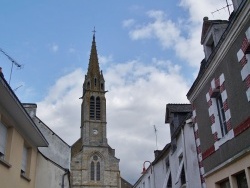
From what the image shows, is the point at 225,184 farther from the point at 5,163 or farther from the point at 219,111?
the point at 5,163

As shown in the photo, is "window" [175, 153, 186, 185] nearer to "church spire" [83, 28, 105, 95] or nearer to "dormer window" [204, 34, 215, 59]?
"dormer window" [204, 34, 215, 59]

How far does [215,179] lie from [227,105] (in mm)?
2493

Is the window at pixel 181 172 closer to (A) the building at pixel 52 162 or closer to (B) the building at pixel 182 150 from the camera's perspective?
(B) the building at pixel 182 150

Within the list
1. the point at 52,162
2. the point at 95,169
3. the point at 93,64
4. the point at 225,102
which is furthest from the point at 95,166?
the point at 225,102

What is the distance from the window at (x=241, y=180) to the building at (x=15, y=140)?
6.55 m

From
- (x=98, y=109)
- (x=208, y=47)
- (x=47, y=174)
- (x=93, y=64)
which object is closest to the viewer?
(x=208, y=47)

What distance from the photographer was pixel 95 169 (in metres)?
51.8

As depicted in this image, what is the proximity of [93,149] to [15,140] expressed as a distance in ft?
143

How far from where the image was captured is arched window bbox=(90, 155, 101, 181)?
50.9 m

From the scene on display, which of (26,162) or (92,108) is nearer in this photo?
(26,162)

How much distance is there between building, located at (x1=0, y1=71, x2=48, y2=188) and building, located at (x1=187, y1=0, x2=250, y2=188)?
5.95 m

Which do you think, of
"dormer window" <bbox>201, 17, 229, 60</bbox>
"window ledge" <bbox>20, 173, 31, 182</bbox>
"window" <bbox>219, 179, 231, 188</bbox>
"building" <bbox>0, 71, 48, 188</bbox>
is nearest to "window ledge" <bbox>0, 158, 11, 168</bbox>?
"building" <bbox>0, 71, 48, 188</bbox>

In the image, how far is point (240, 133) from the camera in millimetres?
8102

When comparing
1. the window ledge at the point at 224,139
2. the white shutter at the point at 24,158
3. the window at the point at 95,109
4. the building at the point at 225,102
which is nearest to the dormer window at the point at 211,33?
the building at the point at 225,102
